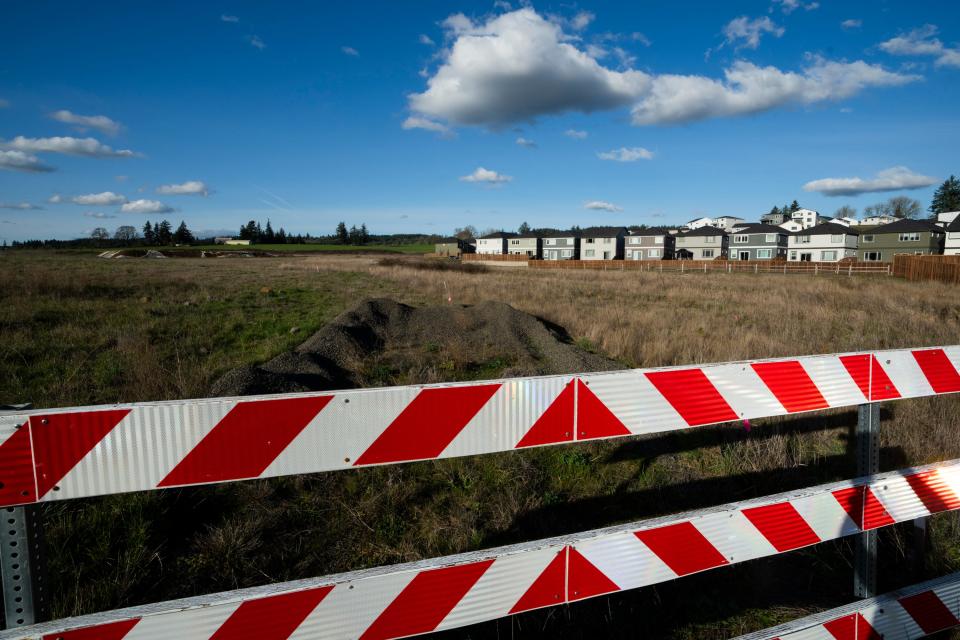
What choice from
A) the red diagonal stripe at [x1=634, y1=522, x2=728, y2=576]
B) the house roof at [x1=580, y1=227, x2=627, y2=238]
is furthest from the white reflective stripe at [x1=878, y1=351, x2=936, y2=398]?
the house roof at [x1=580, y1=227, x2=627, y2=238]

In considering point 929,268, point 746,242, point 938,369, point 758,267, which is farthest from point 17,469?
point 746,242

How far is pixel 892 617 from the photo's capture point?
A: 2822mm

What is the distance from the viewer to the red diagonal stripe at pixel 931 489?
295cm

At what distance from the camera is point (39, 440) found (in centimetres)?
182

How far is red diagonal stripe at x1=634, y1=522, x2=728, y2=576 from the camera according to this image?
245 centimetres

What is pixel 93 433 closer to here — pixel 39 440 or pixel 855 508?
pixel 39 440

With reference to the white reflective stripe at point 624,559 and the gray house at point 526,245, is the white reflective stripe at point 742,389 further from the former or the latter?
the gray house at point 526,245

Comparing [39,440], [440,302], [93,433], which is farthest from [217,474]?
[440,302]

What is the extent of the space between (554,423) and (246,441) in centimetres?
138

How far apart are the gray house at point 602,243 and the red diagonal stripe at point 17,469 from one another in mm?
89507

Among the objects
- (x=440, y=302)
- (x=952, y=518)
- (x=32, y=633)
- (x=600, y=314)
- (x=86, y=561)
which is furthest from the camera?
(x=440, y=302)

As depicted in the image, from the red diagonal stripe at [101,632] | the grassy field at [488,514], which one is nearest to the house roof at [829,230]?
the grassy field at [488,514]

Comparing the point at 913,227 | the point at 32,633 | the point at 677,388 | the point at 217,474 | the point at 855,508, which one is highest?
the point at 913,227

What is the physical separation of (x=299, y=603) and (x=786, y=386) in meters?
2.66
